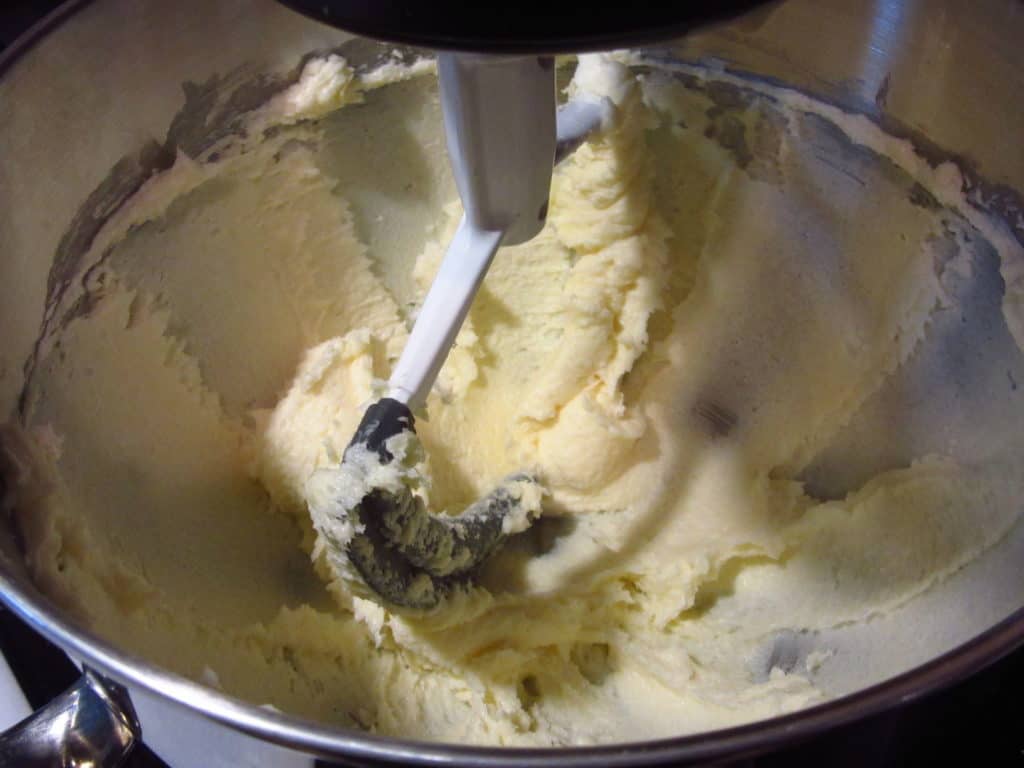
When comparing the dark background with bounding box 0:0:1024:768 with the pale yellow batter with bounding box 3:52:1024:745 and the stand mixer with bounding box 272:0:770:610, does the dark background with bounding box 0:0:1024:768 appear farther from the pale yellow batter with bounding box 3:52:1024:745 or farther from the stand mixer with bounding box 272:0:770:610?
the stand mixer with bounding box 272:0:770:610

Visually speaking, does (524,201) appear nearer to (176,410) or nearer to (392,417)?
(392,417)

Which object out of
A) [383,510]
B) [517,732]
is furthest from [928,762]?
[383,510]

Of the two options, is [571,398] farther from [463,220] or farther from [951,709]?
[951,709]

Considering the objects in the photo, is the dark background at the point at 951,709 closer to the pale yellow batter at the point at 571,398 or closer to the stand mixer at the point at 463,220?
the pale yellow batter at the point at 571,398

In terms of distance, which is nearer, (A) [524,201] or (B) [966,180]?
(A) [524,201]

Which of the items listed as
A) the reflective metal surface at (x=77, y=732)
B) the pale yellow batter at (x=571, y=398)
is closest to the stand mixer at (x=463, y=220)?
the pale yellow batter at (x=571, y=398)
